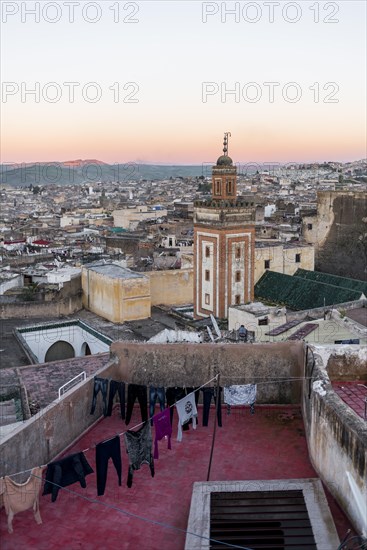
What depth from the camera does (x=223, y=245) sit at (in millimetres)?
25062

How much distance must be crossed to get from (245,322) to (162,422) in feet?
39.3

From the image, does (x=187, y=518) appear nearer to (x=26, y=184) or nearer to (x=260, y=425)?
(x=260, y=425)

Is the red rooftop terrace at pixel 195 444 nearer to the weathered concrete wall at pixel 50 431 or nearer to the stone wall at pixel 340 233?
the weathered concrete wall at pixel 50 431

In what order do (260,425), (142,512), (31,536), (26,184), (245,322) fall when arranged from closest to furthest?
(31,536)
(142,512)
(260,425)
(245,322)
(26,184)

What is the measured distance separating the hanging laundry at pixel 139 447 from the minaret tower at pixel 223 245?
17.0 meters

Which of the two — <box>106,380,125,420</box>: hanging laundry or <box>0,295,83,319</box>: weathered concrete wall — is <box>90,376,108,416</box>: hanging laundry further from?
<box>0,295,83,319</box>: weathered concrete wall

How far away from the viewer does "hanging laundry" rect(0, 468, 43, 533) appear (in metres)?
6.96

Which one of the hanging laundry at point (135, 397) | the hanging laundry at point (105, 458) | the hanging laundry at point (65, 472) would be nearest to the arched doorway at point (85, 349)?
the hanging laundry at point (135, 397)

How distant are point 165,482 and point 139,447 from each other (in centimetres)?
57

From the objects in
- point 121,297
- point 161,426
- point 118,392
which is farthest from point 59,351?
point 161,426

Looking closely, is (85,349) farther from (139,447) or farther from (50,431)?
(139,447)

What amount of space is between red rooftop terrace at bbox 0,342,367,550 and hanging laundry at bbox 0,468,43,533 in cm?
15

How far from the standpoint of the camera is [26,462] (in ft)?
25.5

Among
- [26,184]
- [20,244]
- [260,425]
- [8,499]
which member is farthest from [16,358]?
[26,184]
